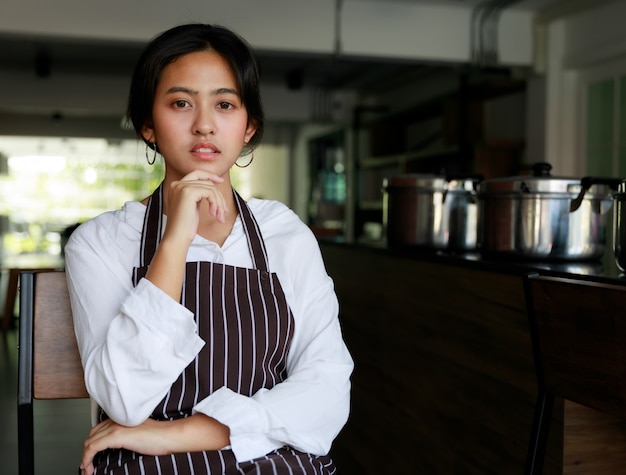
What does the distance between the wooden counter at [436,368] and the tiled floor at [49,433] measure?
111cm

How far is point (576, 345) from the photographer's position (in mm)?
1278

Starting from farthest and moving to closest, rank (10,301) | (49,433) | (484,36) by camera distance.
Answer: (10,301)
(484,36)
(49,433)

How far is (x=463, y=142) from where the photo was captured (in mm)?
6398

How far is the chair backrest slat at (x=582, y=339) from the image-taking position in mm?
1189

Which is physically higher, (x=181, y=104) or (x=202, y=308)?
(x=181, y=104)

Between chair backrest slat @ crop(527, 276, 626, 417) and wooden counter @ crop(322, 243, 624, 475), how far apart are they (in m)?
0.34

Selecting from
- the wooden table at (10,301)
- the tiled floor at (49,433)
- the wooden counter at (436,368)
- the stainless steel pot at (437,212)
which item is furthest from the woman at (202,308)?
the wooden table at (10,301)

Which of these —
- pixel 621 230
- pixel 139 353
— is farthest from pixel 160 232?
pixel 621 230

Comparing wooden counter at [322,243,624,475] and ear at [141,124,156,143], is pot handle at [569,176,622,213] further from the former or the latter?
ear at [141,124,156,143]

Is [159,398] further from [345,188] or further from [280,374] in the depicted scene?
[345,188]

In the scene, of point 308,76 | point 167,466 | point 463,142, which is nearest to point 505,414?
point 167,466

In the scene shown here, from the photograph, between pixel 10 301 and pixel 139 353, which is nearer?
pixel 139 353

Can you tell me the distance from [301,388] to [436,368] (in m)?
1.20

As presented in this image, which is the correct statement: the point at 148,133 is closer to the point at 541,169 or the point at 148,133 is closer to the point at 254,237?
the point at 254,237
